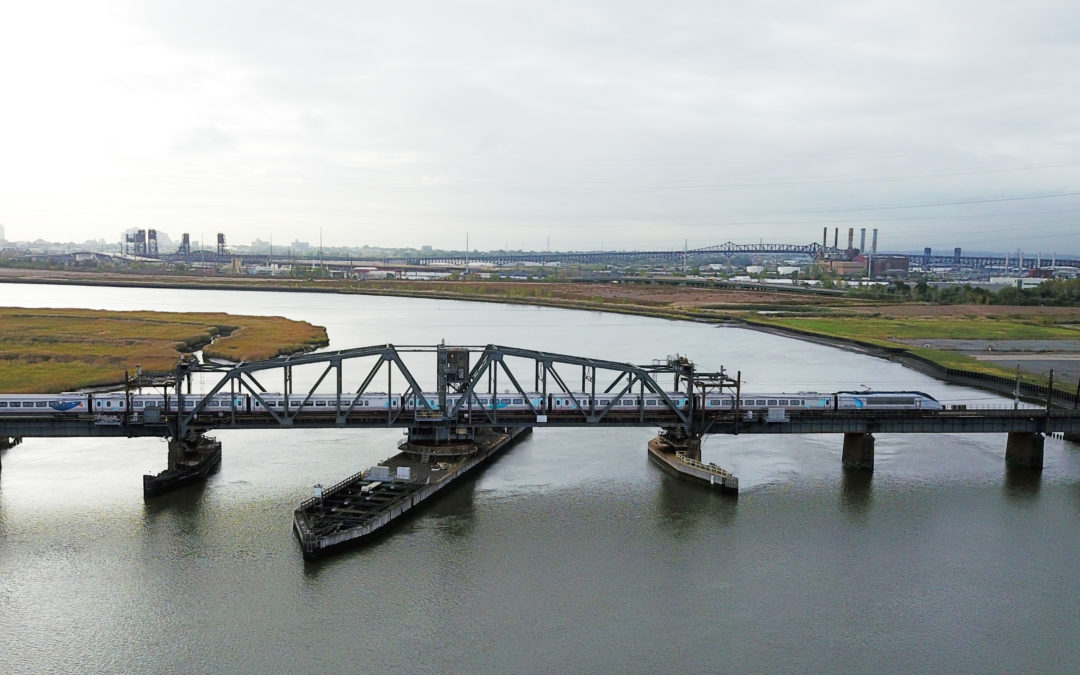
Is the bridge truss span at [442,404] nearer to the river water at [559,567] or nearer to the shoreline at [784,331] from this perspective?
the river water at [559,567]

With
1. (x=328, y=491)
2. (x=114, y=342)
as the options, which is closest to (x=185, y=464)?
(x=328, y=491)

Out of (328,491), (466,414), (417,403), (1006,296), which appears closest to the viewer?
(328,491)

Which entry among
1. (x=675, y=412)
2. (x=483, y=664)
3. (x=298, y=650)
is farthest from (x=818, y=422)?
(x=298, y=650)

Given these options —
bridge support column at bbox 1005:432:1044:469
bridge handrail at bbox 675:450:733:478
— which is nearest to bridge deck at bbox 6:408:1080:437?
bridge support column at bbox 1005:432:1044:469

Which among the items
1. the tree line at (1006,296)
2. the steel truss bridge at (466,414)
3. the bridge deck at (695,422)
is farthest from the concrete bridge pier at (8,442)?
the tree line at (1006,296)

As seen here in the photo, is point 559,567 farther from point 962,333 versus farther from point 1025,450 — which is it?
point 962,333
